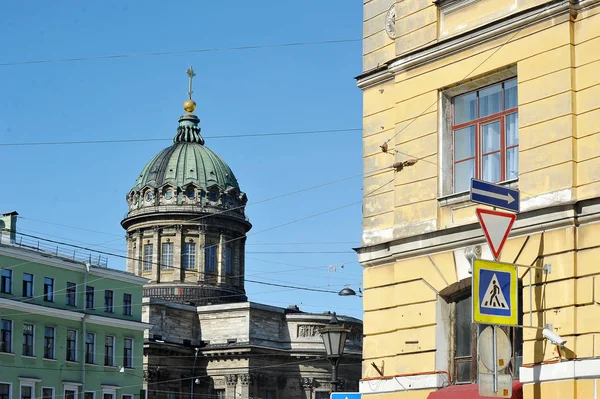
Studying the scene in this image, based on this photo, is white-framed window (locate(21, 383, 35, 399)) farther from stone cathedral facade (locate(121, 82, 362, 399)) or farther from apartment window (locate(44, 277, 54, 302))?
stone cathedral facade (locate(121, 82, 362, 399))

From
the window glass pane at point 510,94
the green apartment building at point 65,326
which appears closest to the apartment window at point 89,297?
the green apartment building at point 65,326

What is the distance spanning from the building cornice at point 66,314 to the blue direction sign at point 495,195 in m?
47.7

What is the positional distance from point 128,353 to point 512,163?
54.9m

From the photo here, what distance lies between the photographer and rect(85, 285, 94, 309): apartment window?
2608 inches

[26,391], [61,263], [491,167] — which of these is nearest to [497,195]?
[491,167]

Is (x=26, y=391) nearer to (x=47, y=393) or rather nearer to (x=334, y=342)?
(x=47, y=393)

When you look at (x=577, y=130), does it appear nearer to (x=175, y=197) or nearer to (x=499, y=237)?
(x=499, y=237)

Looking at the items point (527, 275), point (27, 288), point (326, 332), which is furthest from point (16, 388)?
point (527, 275)

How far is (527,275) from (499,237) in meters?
0.77

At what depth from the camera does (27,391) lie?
2406 inches

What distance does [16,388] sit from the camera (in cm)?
6047

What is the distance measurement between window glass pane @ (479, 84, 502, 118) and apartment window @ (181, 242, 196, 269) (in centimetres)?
8138

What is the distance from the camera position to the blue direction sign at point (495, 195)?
15.1m

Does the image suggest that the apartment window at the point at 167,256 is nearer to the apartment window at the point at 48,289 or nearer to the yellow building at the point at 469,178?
the apartment window at the point at 48,289
